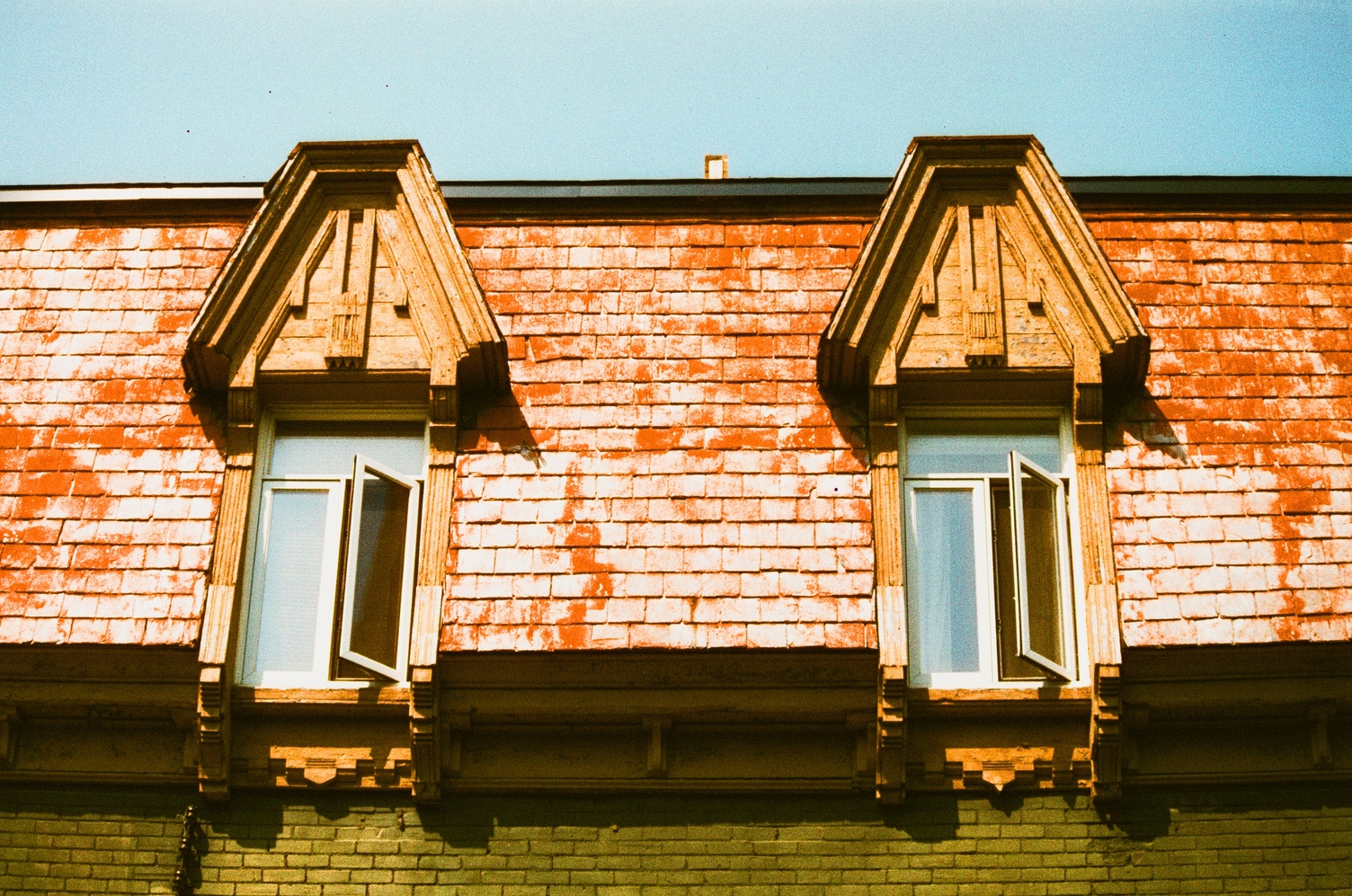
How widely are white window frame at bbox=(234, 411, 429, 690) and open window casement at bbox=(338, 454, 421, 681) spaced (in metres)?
0.02

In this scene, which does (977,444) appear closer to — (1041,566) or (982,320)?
(982,320)

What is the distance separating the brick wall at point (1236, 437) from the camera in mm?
9320

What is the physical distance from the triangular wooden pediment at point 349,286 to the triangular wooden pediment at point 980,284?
7.98 feet

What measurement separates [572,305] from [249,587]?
282 cm

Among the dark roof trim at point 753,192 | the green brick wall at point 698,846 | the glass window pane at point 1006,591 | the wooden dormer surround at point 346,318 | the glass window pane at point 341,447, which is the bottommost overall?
the green brick wall at point 698,846

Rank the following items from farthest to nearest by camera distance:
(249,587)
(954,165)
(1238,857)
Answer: (954,165), (249,587), (1238,857)

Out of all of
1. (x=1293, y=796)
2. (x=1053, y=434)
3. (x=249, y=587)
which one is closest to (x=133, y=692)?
(x=249, y=587)

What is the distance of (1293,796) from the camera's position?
30.0 ft

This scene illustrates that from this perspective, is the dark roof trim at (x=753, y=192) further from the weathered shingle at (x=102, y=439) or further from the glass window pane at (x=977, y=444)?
the glass window pane at (x=977, y=444)

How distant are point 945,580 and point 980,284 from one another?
6.57 feet

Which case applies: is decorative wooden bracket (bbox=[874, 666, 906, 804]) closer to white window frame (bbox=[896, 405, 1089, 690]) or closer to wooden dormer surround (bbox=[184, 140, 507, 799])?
white window frame (bbox=[896, 405, 1089, 690])

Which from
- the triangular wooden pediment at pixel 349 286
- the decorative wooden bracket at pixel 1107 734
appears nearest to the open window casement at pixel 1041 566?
the decorative wooden bracket at pixel 1107 734

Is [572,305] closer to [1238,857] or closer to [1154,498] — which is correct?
[1154,498]

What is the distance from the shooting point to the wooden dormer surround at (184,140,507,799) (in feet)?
32.4
